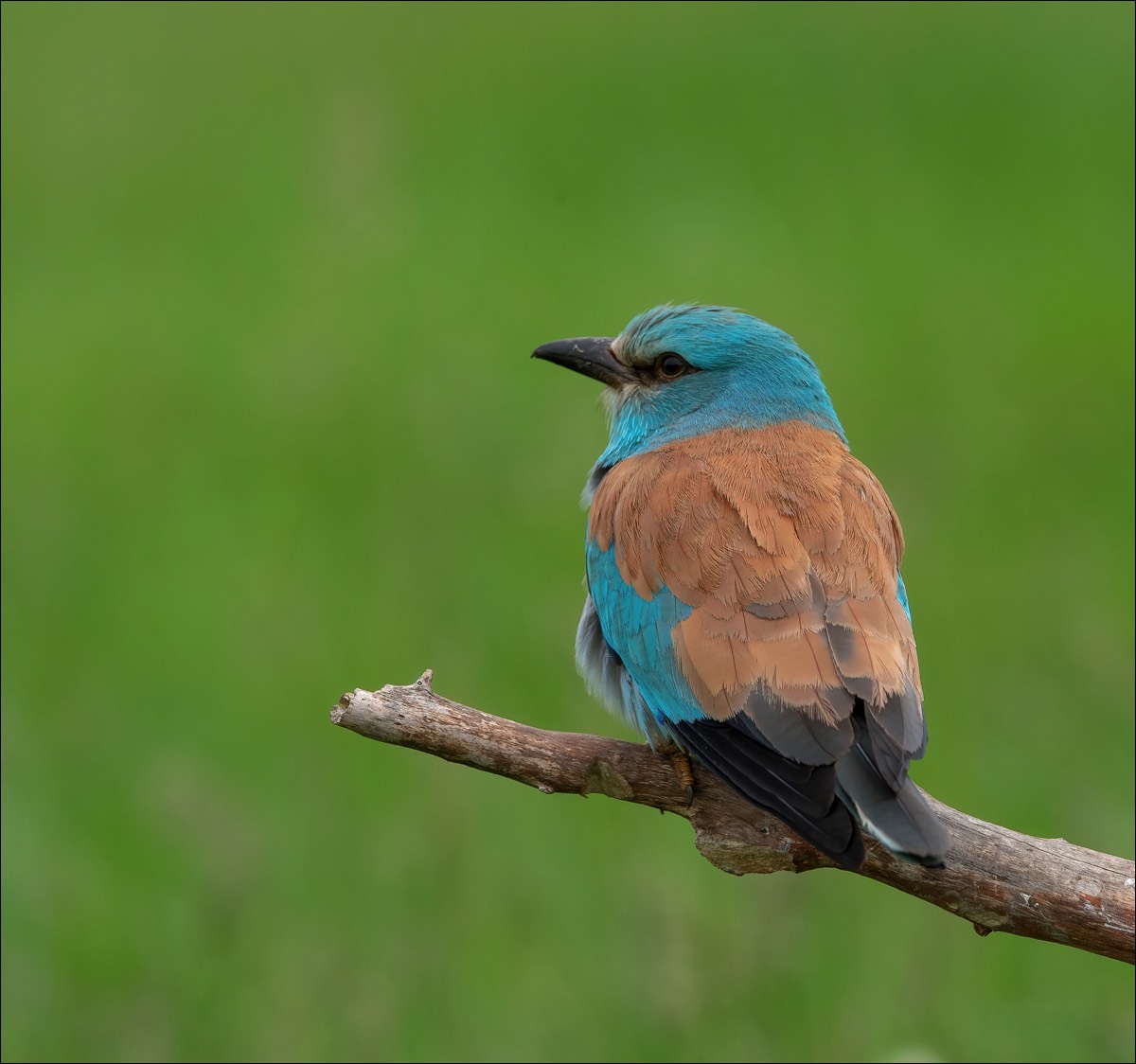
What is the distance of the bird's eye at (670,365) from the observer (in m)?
5.93

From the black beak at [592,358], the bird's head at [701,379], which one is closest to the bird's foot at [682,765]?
the bird's head at [701,379]

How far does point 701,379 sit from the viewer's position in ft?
19.2

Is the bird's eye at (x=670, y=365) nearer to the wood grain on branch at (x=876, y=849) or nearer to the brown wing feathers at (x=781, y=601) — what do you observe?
the brown wing feathers at (x=781, y=601)

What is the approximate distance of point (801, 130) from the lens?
52.6 feet

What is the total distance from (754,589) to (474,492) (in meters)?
5.15

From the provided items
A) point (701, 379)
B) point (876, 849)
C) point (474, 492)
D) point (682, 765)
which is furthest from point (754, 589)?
point (474, 492)

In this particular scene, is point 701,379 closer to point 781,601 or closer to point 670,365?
point 670,365

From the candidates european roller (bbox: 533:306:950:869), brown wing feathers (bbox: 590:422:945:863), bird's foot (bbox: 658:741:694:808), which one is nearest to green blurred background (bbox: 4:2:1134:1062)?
bird's foot (bbox: 658:741:694:808)

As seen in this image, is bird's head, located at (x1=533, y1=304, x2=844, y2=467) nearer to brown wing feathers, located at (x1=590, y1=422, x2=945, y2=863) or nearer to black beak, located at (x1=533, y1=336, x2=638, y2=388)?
black beak, located at (x1=533, y1=336, x2=638, y2=388)

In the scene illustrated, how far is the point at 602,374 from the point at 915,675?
6.55 feet

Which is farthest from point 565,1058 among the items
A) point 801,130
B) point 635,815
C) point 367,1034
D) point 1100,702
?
point 801,130

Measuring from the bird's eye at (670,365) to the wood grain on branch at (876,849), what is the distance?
69.2 inches

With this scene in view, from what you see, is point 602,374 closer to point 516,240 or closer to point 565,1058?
point 565,1058

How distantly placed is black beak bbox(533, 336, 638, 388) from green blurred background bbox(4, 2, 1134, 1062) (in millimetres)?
1471
